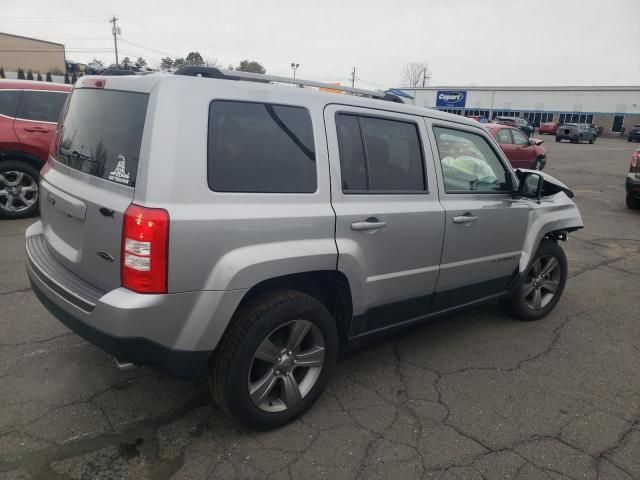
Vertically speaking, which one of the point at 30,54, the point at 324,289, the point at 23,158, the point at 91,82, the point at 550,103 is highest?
the point at 30,54

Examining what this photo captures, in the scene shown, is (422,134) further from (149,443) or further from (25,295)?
(25,295)

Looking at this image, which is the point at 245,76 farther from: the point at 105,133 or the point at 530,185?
the point at 530,185

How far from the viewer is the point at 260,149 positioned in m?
2.46

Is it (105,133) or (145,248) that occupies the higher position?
(105,133)

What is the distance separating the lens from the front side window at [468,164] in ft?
11.1

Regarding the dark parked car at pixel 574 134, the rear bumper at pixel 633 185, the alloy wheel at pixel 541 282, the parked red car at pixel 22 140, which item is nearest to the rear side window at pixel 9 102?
the parked red car at pixel 22 140

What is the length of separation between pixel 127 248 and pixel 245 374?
863mm

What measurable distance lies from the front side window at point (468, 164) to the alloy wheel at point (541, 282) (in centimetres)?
98

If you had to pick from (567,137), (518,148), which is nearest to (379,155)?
(518,148)

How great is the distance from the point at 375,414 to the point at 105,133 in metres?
2.19

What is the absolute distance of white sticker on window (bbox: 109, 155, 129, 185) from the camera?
226 cm

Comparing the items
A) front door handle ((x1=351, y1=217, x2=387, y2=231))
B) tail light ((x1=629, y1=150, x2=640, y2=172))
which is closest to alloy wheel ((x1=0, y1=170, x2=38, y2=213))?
front door handle ((x1=351, y1=217, x2=387, y2=231))

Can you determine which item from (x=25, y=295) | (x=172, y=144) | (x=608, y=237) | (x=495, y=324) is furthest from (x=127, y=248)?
(x=608, y=237)

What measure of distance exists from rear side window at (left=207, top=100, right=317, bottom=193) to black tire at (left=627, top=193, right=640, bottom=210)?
10053 mm
